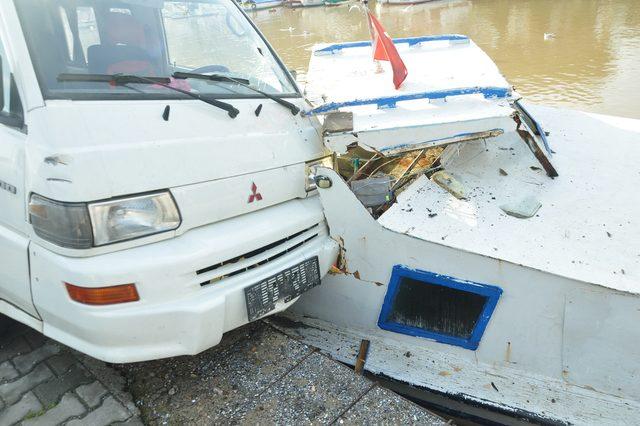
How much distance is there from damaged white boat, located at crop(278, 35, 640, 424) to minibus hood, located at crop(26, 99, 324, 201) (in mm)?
428

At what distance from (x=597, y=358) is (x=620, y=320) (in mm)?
253

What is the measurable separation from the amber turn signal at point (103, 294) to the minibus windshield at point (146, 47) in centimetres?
85

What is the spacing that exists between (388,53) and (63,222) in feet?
7.19

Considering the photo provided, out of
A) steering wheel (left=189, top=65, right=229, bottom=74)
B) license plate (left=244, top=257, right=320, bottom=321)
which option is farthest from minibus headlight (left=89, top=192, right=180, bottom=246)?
steering wheel (left=189, top=65, right=229, bottom=74)

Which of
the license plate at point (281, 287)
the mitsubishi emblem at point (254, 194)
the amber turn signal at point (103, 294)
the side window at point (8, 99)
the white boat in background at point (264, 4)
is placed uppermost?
the white boat in background at point (264, 4)

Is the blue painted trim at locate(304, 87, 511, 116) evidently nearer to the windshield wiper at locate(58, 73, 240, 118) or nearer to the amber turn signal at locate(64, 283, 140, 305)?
the windshield wiper at locate(58, 73, 240, 118)

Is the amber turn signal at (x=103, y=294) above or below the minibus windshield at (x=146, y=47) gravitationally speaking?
below

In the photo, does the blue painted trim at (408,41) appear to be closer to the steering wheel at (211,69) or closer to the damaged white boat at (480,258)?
the damaged white boat at (480,258)

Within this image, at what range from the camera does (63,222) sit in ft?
6.13

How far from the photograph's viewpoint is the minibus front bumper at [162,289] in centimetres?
192

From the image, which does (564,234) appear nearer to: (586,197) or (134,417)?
(586,197)

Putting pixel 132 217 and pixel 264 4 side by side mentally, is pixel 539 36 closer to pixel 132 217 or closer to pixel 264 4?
pixel 132 217

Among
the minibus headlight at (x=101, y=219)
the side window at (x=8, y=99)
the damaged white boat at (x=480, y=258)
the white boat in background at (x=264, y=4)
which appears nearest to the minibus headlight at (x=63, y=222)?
the minibus headlight at (x=101, y=219)

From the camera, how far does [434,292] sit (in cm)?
262
